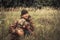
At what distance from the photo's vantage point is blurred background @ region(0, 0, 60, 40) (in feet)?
8.71

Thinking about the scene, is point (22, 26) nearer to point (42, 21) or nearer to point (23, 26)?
point (23, 26)

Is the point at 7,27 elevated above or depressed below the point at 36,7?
below

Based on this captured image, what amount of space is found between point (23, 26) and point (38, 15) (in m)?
0.18

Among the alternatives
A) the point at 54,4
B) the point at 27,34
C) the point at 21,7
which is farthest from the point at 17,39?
the point at 54,4

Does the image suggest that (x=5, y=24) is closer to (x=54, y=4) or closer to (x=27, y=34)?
(x=27, y=34)

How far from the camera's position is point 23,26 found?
269 cm

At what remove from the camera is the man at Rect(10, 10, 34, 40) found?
8.69ft

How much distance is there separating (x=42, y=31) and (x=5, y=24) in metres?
0.36

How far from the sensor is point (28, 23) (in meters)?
2.70

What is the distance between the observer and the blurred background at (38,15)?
8.71 ft

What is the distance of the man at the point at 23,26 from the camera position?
8.69 ft

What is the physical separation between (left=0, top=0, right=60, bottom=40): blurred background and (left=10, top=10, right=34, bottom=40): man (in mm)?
37

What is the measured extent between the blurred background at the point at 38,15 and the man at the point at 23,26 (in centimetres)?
4

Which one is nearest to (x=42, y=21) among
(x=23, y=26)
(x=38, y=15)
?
(x=38, y=15)
